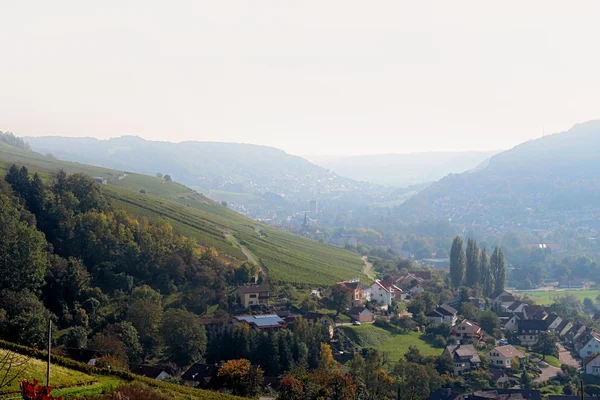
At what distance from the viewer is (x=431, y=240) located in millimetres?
153000

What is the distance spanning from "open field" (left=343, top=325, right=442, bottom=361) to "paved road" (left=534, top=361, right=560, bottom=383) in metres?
7.19

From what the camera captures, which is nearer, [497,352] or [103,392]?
[103,392]

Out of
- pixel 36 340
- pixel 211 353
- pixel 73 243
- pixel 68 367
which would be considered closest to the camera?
pixel 68 367

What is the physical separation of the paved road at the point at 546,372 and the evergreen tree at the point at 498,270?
24.6m

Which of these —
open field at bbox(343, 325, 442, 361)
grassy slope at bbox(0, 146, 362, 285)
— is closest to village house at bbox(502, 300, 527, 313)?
grassy slope at bbox(0, 146, 362, 285)

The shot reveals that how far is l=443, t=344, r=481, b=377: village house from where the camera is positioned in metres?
42.8

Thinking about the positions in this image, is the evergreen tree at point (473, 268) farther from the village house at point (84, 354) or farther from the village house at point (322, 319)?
the village house at point (84, 354)

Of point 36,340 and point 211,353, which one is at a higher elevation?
point 36,340

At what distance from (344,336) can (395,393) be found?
10.2 metres

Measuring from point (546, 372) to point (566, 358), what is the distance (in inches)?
272

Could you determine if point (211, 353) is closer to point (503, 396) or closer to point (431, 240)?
point (503, 396)

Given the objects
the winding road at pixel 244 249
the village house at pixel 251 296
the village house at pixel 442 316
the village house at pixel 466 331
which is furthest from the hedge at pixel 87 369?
the winding road at pixel 244 249

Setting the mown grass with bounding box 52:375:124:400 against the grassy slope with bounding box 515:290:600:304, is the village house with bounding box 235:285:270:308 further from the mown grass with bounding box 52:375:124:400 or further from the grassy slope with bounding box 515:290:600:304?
the grassy slope with bounding box 515:290:600:304

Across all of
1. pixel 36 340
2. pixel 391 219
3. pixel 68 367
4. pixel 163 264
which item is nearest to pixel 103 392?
pixel 68 367
